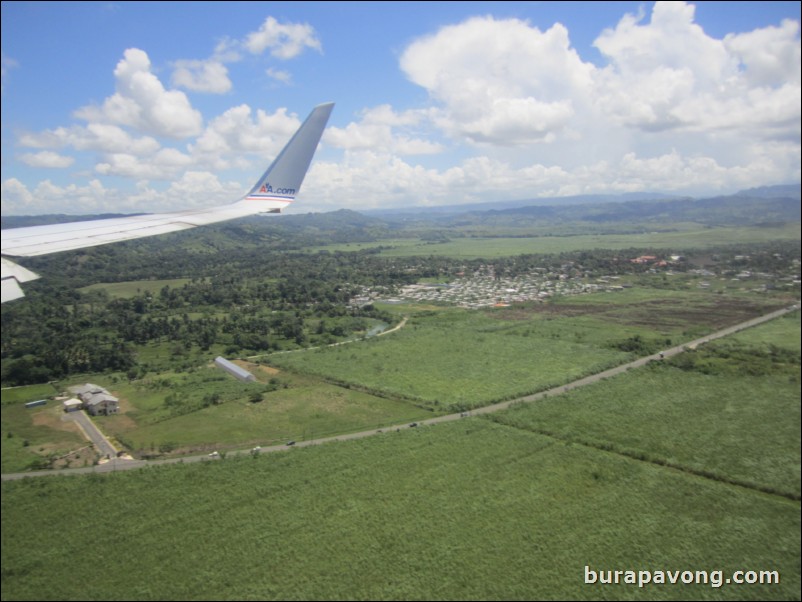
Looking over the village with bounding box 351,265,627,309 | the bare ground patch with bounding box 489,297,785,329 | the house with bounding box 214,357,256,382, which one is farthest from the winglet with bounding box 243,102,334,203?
the village with bounding box 351,265,627,309

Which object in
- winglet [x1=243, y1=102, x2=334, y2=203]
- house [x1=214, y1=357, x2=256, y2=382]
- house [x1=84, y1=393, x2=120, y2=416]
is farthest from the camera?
house [x1=214, y1=357, x2=256, y2=382]

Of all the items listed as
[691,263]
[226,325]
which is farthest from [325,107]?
[226,325]

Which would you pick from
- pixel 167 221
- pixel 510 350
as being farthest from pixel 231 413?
pixel 510 350

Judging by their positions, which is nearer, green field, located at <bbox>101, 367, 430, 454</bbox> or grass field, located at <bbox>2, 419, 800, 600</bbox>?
grass field, located at <bbox>2, 419, 800, 600</bbox>

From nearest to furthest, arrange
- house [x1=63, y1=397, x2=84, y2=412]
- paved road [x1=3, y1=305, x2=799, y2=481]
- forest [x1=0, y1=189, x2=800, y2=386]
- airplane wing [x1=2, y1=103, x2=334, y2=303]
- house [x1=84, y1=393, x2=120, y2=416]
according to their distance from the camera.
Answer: airplane wing [x1=2, y1=103, x2=334, y2=303] → forest [x1=0, y1=189, x2=800, y2=386] → paved road [x1=3, y1=305, x2=799, y2=481] → house [x1=63, y1=397, x2=84, y2=412] → house [x1=84, y1=393, x2=120, y2=416]

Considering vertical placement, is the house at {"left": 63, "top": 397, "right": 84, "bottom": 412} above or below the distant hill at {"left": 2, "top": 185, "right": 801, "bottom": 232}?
below

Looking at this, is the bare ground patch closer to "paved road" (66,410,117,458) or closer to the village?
the village

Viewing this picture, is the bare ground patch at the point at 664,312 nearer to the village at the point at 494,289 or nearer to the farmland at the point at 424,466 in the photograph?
the farmland at the point at 424,466
